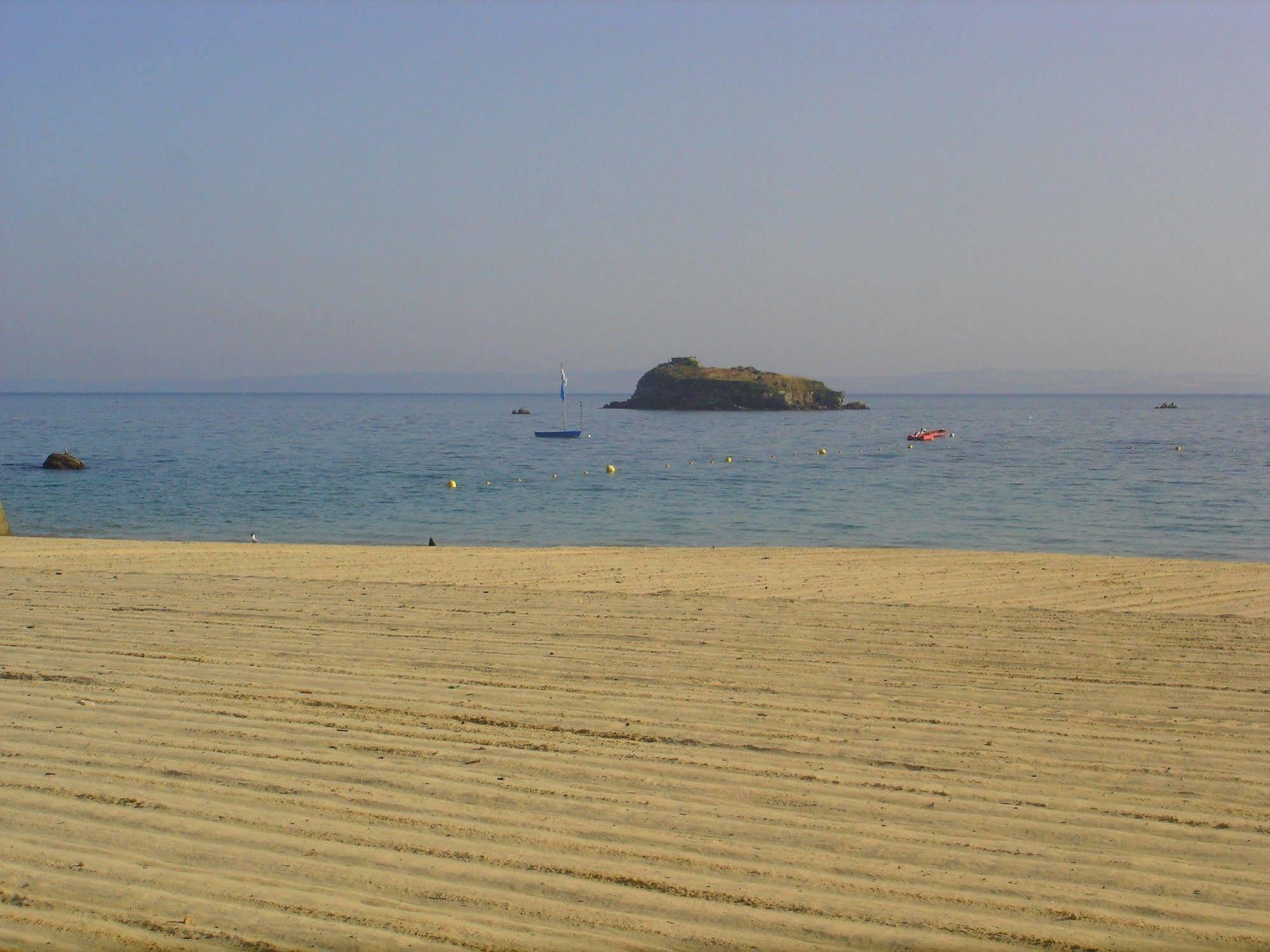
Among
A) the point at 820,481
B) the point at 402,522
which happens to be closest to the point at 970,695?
the point at 402,522

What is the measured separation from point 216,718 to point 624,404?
138435 millimetres

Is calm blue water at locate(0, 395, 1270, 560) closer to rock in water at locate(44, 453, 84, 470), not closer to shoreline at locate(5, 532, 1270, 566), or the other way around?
shoreline at locate(5, 532, 1270, 566)

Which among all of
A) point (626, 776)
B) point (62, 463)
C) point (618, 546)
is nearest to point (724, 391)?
point (62, 463)

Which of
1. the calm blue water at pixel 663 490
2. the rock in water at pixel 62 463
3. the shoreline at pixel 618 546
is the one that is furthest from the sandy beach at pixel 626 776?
the rock in water at pixel 62 463

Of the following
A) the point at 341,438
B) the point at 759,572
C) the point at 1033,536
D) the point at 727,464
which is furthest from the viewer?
the point at 341,438

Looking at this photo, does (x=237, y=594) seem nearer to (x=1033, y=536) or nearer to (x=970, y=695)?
(x=970, y=695)

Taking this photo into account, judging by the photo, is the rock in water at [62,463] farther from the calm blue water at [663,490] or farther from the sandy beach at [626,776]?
the sandy beach at [626,776]

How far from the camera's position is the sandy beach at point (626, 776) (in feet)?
12.5

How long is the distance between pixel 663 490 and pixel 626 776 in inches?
1108

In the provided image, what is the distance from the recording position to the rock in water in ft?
129

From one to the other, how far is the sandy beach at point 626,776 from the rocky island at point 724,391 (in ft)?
400

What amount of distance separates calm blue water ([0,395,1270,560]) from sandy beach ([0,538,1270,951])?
41.6 feet

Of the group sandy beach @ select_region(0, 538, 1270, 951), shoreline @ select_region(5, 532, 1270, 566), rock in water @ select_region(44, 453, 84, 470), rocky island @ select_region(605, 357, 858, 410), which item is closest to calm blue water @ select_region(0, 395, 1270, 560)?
shoreline @ select_region(5, 532, 1270, 566)

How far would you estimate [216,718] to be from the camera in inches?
240
